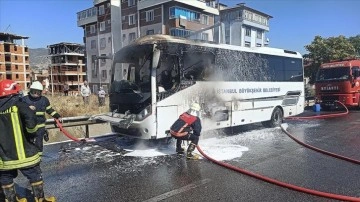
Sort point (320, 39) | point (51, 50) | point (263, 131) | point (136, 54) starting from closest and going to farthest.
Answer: point (136, 54) → point (263, 131) → point (320, 39) → point (51, 50)

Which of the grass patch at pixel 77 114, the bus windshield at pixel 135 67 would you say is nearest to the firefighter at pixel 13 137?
the bus windshield at pixel 135 67

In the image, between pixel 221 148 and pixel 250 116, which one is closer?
pixel 221 148

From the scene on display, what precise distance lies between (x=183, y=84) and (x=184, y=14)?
35629 millimetres

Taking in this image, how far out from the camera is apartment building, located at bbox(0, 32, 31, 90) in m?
78.9

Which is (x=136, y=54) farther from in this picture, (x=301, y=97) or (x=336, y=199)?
(x=301, y=97)

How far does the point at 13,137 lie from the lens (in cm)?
404

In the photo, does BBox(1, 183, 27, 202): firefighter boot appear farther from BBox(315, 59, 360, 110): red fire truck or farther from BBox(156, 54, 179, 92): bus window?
BBox(315, 59, 360, 110): red fire truck

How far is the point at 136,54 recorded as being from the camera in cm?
827

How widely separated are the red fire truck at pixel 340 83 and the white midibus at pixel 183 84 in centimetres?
737

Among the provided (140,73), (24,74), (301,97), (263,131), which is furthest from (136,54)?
(24,74)

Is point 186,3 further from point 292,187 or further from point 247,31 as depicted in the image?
point 292,187

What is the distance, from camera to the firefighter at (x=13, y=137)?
4016 mm

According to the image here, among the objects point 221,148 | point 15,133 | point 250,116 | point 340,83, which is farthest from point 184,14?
point 15,133

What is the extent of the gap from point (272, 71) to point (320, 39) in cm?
2424
